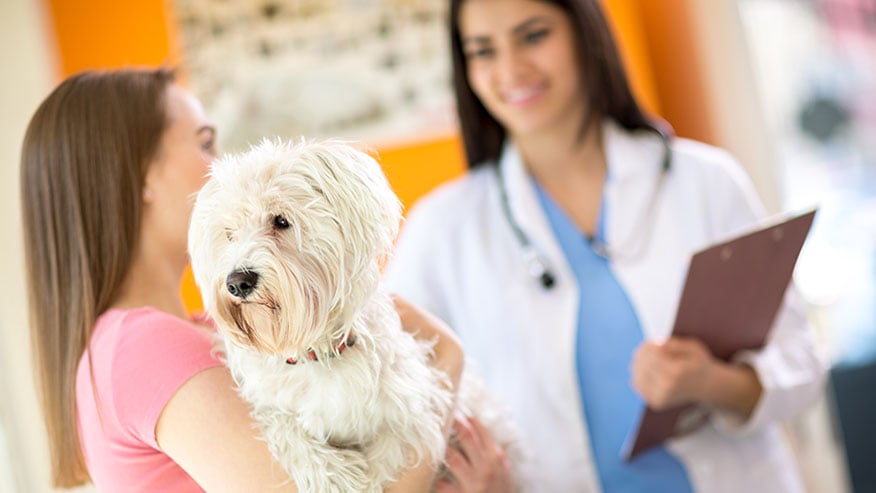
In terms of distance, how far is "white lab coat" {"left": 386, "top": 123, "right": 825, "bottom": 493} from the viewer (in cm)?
197

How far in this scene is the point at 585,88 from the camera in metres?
2.22

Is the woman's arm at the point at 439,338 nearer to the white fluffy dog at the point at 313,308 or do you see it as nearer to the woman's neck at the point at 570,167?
the white fluffy dog at the point at 313,308

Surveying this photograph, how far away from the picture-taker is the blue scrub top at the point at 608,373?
1.97 meters

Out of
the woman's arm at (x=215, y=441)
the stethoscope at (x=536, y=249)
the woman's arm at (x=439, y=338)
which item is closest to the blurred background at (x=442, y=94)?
the stethoscope at (x=536, y=249)

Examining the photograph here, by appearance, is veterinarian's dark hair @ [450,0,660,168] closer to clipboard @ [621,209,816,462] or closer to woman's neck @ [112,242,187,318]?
clipboard @ [621,209,816,462]

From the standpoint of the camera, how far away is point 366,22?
3621 millimetres

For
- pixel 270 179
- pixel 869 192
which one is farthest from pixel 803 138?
pixel 270 179

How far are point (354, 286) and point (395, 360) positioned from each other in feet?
0.50

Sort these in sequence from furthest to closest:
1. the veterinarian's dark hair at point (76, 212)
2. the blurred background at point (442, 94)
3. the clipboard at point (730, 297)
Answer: the blurred background at point (442, 94)
the clipboard at point (730, 297)
the veterinarian's dark hair at point (76, 212)

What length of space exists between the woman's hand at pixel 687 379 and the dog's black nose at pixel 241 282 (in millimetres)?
955

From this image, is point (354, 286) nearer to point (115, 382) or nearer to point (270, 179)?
point (270, 179)

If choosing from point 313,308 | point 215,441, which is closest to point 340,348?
point 313,308

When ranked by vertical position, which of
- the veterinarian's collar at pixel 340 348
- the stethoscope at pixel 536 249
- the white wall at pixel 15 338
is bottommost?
the white wall at pixel 15 338

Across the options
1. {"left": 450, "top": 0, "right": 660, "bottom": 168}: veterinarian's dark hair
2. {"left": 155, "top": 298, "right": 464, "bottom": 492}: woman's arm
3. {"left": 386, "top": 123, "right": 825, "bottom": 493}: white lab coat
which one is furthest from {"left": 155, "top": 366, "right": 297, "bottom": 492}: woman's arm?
{"left": 450, "top": 0, "right": 660, "bottom": 168}: veterinarian's dark hair
